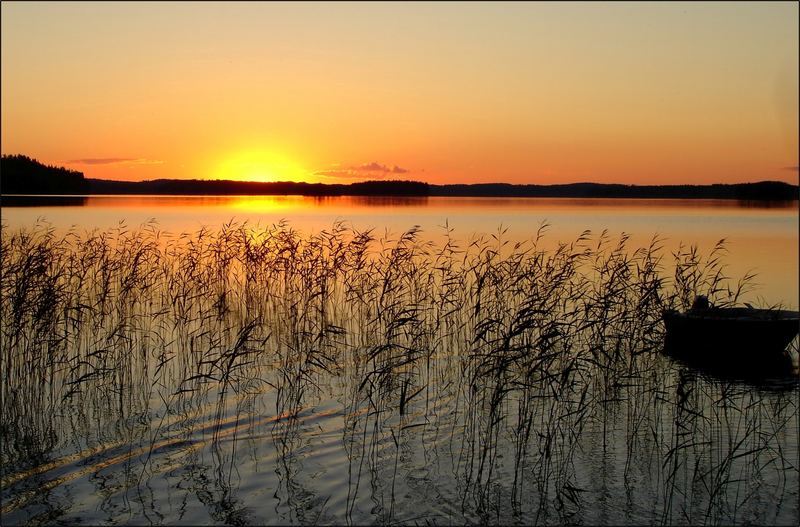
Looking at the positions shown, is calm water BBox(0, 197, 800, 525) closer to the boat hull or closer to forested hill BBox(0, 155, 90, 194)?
the boat hull

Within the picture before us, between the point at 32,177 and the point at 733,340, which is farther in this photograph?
the point at 32,177

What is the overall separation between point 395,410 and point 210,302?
886 centimetres

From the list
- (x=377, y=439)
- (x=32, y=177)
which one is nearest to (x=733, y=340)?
(x=377, y=439)

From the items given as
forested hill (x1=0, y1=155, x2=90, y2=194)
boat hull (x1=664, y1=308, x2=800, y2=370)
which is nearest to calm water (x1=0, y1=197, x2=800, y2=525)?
boat hull (x1=664, y1=308, x2=800, y2=370)

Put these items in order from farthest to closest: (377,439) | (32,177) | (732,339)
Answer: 1. (32,177)
2. (732,339)
3. (377,439)

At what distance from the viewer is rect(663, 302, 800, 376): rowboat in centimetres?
1385

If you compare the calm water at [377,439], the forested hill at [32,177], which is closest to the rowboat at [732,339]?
the calm water at [377,439]

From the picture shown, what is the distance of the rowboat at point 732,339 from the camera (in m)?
13.9

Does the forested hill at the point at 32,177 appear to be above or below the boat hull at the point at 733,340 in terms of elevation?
above

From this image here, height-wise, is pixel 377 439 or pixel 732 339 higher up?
pixel 732 339

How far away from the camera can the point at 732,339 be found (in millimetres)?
14148

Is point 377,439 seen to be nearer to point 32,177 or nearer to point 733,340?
point 733,340

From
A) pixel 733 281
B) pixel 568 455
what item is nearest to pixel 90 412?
pixel 568 455

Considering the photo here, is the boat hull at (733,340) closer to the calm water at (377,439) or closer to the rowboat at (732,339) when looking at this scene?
the rowboat at (732,339)
